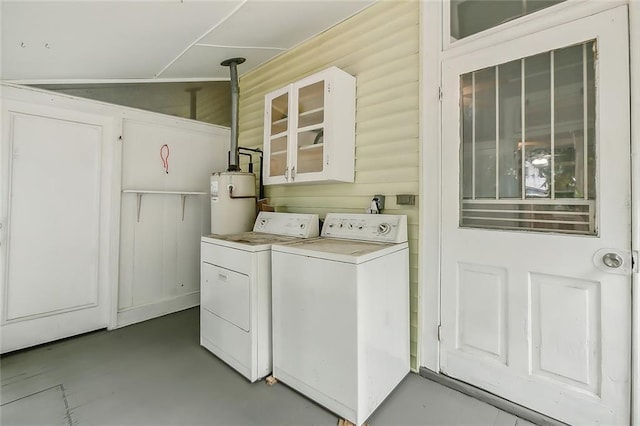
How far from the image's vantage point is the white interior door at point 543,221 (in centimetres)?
152

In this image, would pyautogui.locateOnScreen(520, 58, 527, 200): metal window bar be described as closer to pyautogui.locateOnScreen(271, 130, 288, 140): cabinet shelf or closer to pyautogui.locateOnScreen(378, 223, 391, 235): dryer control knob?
pyautogui.locateOnScreen(378, 223, 391, 235): dryer control knob

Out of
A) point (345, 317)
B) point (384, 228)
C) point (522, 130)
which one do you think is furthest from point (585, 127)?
point (345, 317)

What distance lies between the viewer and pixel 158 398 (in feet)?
6.29

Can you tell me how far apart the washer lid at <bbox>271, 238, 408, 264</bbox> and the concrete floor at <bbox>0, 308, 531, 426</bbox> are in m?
0.93

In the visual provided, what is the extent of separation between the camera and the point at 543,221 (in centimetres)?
175

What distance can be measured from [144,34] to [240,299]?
211 centimetres

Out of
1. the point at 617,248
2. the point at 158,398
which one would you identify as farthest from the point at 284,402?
the point at 617,248

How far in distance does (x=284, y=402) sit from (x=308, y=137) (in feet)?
6.43

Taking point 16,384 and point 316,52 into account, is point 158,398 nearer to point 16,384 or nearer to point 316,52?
point 16,384

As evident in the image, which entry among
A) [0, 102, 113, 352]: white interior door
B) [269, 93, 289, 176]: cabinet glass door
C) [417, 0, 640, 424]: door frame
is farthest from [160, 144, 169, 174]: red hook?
[417, 0, 640, 424]: door frame

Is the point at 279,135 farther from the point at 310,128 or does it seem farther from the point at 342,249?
the point at 342,249

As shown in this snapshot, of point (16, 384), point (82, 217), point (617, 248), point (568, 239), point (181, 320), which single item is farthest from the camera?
point (181, 320)

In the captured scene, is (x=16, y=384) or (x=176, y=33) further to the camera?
(x=176, y=33)

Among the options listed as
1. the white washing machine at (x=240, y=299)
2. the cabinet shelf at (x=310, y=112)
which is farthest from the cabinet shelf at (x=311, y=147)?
the white washing machine at (x=240, y=299)
